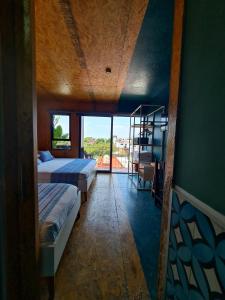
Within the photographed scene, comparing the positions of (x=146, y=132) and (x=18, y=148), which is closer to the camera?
(x=18, y=148)

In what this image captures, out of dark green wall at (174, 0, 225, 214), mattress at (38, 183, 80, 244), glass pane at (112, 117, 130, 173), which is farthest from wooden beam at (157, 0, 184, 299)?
glass pane at (112, 117, 130, 173)

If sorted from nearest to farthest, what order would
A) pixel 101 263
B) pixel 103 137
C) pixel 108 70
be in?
pixel 101 263, pixel 108 70, pixel 103 137

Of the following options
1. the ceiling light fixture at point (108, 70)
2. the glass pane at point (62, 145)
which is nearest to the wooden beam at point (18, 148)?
the ceiling light fixture at point (108, 70)

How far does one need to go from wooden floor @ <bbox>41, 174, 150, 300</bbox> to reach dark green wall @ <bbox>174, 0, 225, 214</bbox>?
4.24 ft

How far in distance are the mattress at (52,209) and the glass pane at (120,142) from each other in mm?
4141

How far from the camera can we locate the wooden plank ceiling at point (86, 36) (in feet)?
4.60

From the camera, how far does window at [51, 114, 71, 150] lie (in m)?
5.73

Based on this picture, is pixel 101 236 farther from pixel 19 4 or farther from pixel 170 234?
pixel 19 4

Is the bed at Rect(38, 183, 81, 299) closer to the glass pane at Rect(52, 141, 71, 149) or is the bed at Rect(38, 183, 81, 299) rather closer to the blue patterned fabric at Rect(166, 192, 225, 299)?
the blue patterned fabric at Rect(166, 192, 225, 299)

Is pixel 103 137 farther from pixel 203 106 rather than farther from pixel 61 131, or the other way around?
pixel 203 106

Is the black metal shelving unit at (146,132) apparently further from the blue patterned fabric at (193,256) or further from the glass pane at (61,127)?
the blue patterned fabric at (193,256)

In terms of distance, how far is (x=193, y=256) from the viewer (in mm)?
651

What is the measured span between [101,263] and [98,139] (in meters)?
4.84

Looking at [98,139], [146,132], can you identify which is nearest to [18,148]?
[146,132]
